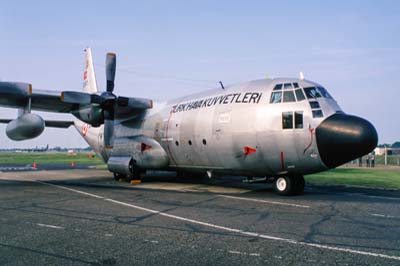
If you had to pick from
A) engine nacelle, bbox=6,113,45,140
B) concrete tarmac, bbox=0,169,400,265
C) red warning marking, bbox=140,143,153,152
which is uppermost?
engine nacelle, bbox=6,113,45,140

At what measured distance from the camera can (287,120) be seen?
11930mm

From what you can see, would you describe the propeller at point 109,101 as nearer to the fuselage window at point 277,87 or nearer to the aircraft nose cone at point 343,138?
the fuselage window at point 277,87

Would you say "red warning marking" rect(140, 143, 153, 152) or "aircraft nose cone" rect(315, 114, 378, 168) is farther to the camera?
"red warning marking" rect(140, 143, 153, 152)

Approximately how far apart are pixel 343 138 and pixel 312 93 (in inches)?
84.2

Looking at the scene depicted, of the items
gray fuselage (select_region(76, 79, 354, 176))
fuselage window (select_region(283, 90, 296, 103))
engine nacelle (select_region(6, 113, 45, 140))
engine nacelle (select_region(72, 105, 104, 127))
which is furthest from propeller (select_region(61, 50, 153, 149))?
fuselage window (select_region(283, 90, 296, 103))

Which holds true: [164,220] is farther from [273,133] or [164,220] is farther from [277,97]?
[277,97]

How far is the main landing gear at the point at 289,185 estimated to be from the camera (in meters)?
12.5

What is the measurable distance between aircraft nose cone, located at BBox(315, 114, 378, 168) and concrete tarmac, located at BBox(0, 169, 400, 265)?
147 centimetres

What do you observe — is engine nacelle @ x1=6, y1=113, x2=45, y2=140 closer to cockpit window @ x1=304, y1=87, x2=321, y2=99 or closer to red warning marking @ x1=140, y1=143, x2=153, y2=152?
red warning marking @ x1=140, y1=143, x2=153, y2=152

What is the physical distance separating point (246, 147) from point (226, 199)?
81.4 inches

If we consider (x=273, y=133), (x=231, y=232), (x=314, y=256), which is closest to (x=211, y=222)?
(x=231, y=232)

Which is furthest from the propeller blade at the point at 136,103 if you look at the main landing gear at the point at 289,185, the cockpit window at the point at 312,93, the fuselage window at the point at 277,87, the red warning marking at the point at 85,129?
the cockpit window at the point at 312,93

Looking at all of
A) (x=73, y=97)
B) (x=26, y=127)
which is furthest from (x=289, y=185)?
(x=26, y=127)

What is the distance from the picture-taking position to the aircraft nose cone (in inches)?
422
